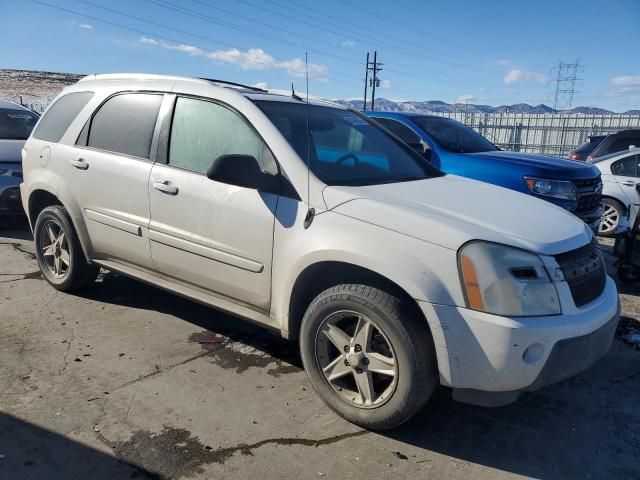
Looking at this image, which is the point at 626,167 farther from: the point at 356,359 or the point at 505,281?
the point at 356,359

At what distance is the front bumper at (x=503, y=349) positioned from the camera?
230cm

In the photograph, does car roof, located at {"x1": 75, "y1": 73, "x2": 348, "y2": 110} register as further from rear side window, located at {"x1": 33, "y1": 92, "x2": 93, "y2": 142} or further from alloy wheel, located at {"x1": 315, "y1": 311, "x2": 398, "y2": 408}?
alloy wheel, located at {"x1": 315, "y1": 311, "x2": 398, "y2": 408}

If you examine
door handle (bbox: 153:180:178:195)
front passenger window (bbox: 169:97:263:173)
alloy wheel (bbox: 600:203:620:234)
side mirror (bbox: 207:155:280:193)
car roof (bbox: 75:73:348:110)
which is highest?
car roof (bbox: 75:73:348:110)

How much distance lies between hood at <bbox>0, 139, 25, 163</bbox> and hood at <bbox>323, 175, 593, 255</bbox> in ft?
19.5

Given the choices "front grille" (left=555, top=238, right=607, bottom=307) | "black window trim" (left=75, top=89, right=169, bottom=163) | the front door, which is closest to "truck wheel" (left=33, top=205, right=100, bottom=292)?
"black window trim" (left=75, top=89, right=169, bottom=163)

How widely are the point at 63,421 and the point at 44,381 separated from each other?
534mm

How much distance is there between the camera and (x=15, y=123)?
7.72 metres

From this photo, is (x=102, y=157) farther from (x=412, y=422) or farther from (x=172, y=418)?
(x=412, y=422)

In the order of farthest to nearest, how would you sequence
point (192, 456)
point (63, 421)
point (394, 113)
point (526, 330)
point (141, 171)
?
point (394, 113), point (141, 171), point (63, 421), point (192, 456), point (526, 330)

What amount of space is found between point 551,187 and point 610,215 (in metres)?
3.59

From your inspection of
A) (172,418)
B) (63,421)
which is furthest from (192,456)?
(63,421)

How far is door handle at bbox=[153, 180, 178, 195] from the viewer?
336 centimetres

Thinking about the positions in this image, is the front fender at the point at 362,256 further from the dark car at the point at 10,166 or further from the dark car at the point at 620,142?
the dark car at the point at 620,142

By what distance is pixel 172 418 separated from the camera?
2.80 m
